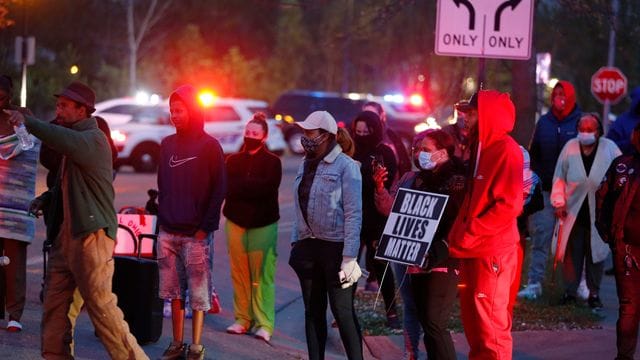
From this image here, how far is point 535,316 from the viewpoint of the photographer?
10.7 meters

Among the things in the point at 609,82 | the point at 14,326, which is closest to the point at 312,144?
the point at 14,326

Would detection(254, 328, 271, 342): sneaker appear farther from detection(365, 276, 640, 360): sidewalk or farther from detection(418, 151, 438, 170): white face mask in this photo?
detection(418, 151, 438, 170): white face mask

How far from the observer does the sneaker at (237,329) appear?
982cm

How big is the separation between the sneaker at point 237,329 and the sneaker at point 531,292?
9.74 feet

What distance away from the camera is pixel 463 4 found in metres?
9.55

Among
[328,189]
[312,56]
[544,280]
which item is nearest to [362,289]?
[544,280]

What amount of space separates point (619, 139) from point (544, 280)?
5.55 feet

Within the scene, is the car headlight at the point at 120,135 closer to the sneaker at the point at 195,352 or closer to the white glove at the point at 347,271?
the sneaker at the point at 195,352

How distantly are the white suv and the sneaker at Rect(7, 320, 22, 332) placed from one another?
1699cm

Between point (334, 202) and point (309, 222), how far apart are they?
8.7 inches

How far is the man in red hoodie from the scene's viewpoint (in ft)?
23.1

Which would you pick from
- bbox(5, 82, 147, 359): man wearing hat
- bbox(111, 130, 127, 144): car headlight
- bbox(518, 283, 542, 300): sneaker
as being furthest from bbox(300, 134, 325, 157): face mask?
bbox(111, 130, 127, 144): car headlight

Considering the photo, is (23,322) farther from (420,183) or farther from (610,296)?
(610,296)

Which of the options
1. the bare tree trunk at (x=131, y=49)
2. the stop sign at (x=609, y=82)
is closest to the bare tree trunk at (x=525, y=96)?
the stop sign at (x=609, y=82)
